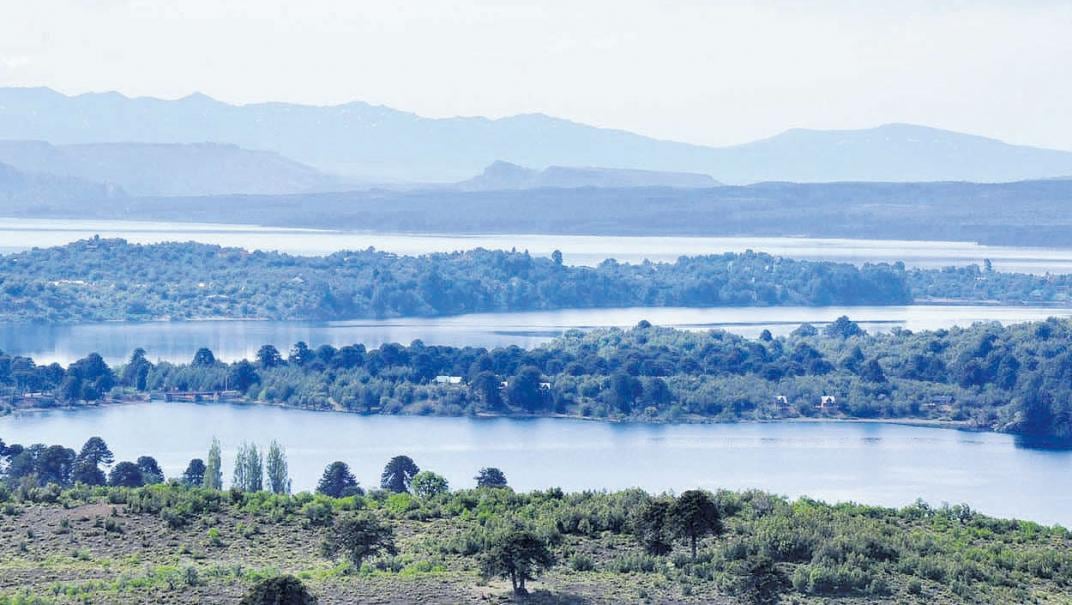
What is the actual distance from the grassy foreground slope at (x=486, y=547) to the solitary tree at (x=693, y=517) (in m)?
0.22

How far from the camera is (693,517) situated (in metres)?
19.7

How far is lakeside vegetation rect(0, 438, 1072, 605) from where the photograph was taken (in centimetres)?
1808

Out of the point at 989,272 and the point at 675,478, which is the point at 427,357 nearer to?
the point at 675,478

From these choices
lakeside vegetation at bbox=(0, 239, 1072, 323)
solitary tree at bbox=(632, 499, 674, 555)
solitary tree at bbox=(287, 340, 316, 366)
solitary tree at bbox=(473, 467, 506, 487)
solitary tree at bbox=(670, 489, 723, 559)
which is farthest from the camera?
lakeside vegetation at bbox=(0, 239, 1072, 323)

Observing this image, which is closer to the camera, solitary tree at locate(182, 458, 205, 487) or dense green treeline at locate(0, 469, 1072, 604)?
dense green treeline at locate(0, 469, 1072, 604)

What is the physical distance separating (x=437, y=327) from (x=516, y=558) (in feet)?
190

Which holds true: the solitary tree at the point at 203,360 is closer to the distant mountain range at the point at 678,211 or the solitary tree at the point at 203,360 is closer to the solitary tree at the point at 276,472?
the solitary tree at the point at 276,472

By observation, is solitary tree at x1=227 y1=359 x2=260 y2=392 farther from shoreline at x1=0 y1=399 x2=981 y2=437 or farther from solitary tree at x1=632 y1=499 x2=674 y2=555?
solitary tree at x1=632 y1=499 x2=674 y2=555

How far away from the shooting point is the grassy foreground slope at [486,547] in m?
18.1

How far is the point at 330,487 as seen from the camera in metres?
34.2

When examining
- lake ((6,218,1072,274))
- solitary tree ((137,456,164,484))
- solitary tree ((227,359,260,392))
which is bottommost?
solitary tree ((137,456,164,484))

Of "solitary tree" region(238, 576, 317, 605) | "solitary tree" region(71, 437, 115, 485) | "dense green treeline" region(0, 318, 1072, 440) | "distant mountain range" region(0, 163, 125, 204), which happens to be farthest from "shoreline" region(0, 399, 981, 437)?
"distant mountain range" region(0, 163, 125, 204)

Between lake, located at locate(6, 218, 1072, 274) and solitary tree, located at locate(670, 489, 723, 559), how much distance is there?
89.0 m

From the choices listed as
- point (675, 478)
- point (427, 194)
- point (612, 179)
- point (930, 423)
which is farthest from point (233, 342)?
point (612, 179)
